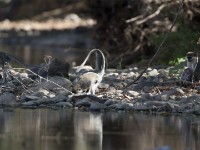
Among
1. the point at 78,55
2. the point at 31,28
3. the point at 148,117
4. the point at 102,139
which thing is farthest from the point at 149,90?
the point at 31,28

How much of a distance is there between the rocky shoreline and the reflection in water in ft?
1.40

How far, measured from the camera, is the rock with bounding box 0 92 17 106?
13711 mm

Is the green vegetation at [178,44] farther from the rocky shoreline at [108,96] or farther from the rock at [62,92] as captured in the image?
the rock at [62,92]

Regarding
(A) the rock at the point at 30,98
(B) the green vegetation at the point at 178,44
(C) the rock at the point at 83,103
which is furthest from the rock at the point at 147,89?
(B) the green vegetation at the point at 178,44

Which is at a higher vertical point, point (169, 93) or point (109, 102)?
point (169, 93)

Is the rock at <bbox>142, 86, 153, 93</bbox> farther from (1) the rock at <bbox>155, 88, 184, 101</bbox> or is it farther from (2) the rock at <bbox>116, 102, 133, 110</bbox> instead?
(2) the rock at <bbox>116, 102, 133, 110</bbox>

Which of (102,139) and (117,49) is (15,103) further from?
(117,49)

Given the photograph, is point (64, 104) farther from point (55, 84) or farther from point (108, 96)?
point (55, 84)

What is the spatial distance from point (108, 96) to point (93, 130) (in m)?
2.87

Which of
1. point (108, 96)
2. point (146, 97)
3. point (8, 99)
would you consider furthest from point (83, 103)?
point (8, 99)

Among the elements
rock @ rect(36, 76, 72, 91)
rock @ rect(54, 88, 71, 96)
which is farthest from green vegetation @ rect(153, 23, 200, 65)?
rock @ rect(54, 88, 71, 96)

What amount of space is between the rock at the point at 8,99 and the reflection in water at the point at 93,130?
47 cm

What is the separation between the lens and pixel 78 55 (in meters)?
27.9

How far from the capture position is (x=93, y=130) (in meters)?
11.3
